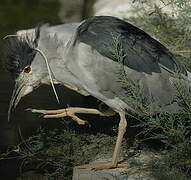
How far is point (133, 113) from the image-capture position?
4543 millimetres

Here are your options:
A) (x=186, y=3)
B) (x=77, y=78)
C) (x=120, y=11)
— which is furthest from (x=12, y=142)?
(x=120, y=11)

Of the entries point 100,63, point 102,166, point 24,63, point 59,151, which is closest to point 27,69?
point 24,63

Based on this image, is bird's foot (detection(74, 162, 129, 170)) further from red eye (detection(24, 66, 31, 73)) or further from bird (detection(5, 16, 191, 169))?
red eye (detection(24, 66, 31, 73))

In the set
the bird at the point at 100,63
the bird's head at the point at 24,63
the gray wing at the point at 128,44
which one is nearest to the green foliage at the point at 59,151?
the bird at the point at 100,63

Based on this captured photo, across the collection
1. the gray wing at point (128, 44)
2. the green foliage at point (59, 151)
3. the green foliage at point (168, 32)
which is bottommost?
the green foliage at point (59, 151)

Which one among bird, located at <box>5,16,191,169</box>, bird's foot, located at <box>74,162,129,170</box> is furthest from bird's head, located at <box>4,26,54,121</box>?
bird's foot, located at <box>74,162,129,170</box>

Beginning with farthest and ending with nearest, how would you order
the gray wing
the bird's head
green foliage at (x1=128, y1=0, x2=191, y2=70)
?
green foliage at (x1=128, y1=0, x2=191, y2=70), the bird's head, the gray wing

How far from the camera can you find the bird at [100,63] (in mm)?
4367

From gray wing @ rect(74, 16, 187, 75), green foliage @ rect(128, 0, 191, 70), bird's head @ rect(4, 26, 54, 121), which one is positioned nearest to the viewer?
gray wing @ rect(74, 16, 187, 75)

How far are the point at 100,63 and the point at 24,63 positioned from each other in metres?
0.66

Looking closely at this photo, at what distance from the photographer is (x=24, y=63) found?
462cm

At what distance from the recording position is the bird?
14.3 ft

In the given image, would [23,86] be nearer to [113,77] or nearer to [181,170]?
[113,77]

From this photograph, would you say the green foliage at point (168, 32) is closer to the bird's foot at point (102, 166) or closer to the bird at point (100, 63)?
the bird at point (100, 63)
